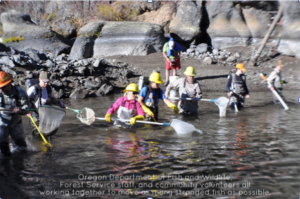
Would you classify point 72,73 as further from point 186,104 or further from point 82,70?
point 186,104

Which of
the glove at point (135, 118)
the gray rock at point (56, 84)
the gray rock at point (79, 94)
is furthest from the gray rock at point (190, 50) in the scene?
the glove at point (135, 118)

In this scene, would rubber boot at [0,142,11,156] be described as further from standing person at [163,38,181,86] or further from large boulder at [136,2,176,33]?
large boulder at [136,2,176,33]

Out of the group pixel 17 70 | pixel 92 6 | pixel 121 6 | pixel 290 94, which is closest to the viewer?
pixel 290 94

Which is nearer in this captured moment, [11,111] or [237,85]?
[11,111]

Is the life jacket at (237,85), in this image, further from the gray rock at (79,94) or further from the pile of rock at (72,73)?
the gray rock at (79,94)

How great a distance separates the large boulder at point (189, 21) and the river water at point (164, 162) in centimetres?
1338

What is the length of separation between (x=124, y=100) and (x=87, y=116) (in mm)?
1076

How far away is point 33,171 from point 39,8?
89.7ft

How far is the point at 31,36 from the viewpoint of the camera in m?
20.7

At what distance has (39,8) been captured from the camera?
2923cm

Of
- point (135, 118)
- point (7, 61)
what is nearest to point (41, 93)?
point (135, 118)

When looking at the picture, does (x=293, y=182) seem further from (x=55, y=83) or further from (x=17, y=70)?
(x=17, y=70)

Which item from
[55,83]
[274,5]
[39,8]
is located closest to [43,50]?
[55,83]

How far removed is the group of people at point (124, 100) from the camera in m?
5.51
